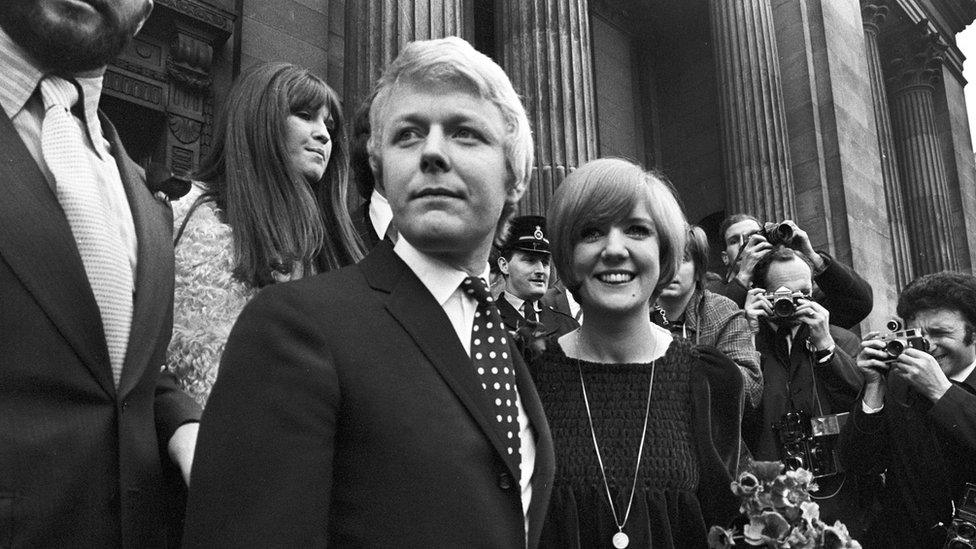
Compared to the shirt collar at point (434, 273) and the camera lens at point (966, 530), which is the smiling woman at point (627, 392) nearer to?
the shirt collar at point (434, 273)

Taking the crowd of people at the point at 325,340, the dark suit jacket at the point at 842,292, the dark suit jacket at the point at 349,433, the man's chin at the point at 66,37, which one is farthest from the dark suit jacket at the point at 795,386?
the man's chin at the point at 66,37

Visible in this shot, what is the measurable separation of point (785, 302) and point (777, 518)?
2175 mm

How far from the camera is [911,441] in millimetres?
3393

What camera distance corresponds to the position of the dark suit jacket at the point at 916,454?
3.34 meters

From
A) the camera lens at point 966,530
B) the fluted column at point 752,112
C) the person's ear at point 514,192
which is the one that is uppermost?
the fluted column at point 752,112

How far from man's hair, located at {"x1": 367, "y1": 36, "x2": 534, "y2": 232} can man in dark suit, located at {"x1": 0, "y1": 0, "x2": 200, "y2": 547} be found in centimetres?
54

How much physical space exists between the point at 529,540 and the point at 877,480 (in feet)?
8.50

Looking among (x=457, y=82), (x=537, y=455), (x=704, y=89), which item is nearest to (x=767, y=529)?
(x=537, y=455)

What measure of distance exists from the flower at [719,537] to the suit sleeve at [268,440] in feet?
3.80

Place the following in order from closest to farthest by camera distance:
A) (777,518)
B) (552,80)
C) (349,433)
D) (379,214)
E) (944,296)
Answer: (349,433) → (777,518) → (379,214) → (944,296) → (552,80)

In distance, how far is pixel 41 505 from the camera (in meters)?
1.35

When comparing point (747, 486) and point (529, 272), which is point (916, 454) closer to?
point (747, 486)

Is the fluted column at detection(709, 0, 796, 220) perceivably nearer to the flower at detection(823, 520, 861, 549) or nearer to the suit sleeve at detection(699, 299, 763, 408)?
the suit sleeve at detection(699, 299, 763, 408)

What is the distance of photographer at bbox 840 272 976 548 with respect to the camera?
11.0 feet
